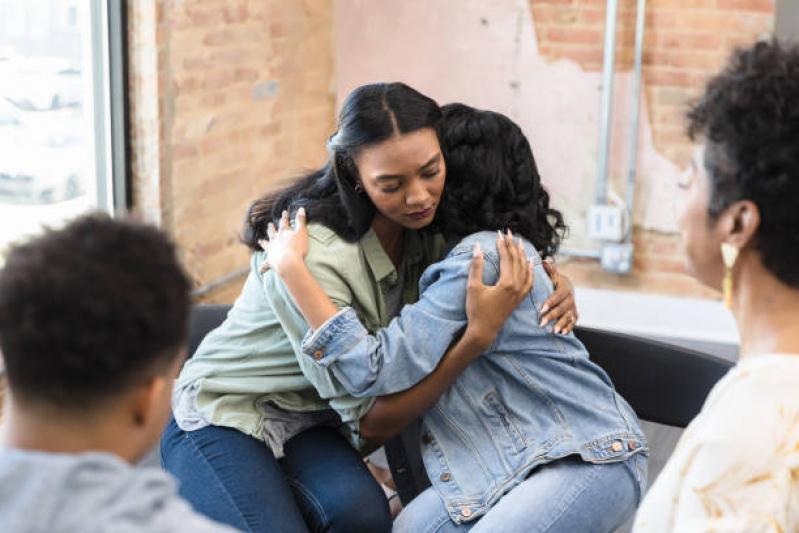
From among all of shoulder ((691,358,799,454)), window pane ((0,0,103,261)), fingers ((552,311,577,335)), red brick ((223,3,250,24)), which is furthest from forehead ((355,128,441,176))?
red brick ((223,3,250,24))

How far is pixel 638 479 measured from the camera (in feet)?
5.92

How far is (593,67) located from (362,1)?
106 centimetres

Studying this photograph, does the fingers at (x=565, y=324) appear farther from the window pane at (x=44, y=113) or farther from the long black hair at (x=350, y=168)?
the window pane at (x=44, y=113)

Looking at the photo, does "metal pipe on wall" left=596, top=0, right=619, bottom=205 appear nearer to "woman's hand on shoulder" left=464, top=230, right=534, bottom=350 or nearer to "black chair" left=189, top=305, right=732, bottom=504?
"black chair" left=189, top=305, right=732, bottom=504

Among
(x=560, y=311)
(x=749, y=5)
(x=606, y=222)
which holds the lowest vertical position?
(x=606, y=222)

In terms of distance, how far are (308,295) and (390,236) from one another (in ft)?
0.93

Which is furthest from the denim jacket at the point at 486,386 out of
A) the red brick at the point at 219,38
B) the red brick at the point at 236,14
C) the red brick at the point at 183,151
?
the red brick at the point at 236,14

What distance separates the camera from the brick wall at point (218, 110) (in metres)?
3.19

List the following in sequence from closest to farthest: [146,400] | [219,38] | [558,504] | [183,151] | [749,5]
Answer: [146,400] < [558,504] < [183,151] < [219,38] < [749,5]

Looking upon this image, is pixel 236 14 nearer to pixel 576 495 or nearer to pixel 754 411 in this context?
pixel 576 495

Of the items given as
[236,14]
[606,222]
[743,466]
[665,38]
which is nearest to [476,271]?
[743,466]

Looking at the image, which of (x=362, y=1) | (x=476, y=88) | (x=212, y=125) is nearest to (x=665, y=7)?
(x=476, y=88)

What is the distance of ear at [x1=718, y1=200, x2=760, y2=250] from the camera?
1146mm

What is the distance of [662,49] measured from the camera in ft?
Answer: 12.8
